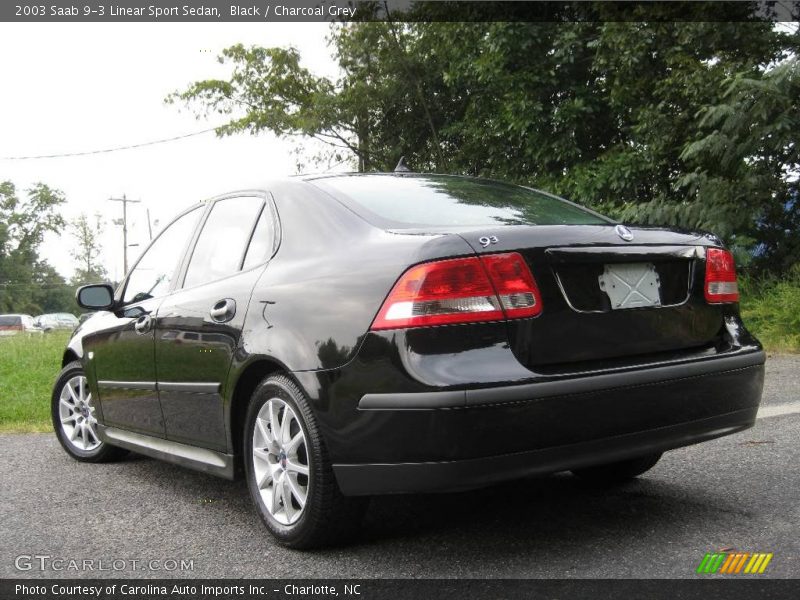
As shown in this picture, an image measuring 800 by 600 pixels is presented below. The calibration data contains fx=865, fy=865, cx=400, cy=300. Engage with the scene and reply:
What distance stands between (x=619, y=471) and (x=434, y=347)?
1.65 meters

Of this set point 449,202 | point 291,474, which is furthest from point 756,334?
point 291,474

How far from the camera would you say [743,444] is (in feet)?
15.6

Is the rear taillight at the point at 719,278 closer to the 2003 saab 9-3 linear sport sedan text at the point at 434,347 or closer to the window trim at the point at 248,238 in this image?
the 2003 saab 9-3 linear sport sedan text at the point at 434,347

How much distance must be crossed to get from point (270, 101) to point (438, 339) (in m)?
25.3

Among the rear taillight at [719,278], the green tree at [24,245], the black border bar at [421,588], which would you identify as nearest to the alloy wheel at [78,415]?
the black border bar at [421,588]

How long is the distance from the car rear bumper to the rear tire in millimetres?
888

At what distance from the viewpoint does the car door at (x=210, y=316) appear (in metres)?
3.58

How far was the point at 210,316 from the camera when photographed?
12.0 ft

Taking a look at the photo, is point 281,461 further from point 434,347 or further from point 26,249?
point 26,249

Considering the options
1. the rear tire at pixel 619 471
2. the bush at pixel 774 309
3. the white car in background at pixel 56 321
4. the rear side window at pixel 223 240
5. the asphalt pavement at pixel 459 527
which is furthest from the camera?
the white car in background at pixel 56 321

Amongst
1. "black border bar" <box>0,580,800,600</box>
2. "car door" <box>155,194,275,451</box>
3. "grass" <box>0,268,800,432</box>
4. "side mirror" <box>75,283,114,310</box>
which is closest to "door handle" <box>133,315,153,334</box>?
"car door" <box>155,194,275,451</box>

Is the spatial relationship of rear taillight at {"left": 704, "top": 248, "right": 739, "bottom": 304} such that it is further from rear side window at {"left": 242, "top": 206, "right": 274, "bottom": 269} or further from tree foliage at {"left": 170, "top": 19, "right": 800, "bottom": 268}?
tree foliage at {"left": 170, "top": 19, "right": 800, "bottom": 268}

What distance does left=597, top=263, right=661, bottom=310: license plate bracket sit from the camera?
9.97ft

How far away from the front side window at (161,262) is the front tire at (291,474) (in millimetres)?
1263
